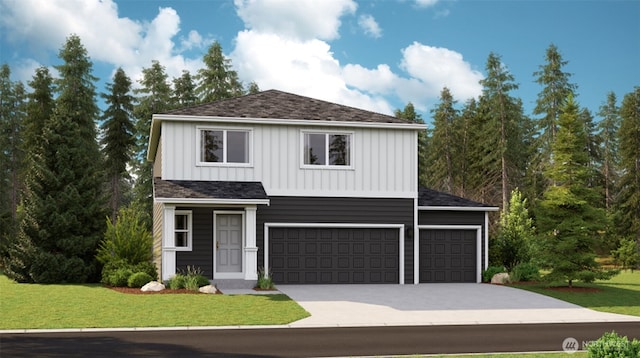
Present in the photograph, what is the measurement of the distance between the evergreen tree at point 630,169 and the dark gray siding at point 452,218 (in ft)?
99.0

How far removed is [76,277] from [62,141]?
5.33 metres

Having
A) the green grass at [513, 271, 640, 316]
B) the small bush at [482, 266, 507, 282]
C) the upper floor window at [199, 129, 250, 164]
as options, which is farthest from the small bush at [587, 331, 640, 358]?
the upper floor window at [199, 129, 250, 164]

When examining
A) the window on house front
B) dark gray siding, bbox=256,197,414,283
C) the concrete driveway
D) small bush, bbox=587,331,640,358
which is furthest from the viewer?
dark gray siding, bbox=256,197,414,283

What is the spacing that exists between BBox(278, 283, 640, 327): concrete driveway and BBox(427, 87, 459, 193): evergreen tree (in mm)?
39016

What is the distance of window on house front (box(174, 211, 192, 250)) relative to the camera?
80.7ft

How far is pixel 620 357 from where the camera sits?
29.7ft

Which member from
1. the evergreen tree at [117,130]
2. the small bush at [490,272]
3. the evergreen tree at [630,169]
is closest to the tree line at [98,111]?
the evergreen tree at [117,130]

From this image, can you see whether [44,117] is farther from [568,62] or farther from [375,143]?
[568,62]

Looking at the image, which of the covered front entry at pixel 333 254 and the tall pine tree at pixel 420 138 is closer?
the covered front entry at pixel 333 254

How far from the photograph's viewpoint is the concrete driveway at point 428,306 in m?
16.9

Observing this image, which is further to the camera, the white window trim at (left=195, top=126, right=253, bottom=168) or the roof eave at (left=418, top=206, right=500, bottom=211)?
the roof eave at (left=418, top=206, right=500, bottom=211)

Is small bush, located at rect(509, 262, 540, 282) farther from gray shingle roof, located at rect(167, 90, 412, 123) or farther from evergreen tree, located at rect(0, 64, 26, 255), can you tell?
evergreen tree, located at rect(0, 64, 26, 255)

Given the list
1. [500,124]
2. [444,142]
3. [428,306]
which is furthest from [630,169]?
[428,306]

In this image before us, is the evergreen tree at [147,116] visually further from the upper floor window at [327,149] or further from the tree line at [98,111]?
the upper floor window at [327,149]
